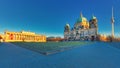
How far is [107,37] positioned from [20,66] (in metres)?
62.2

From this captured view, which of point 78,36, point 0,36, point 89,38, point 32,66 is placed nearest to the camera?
point 32,66

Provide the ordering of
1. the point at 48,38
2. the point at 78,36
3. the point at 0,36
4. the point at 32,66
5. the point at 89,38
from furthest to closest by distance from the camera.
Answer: the point at 78,36
the point at 89,38
the point at 48,38
the point at 0,36
the point at 32,66

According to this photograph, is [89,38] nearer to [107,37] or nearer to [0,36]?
[107,37]

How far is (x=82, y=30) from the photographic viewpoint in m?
66.4

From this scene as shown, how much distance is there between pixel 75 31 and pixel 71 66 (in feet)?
213

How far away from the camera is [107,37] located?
2454 inches

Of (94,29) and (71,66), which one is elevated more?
(94,29)

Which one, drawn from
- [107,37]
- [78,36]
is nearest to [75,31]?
[78,36]

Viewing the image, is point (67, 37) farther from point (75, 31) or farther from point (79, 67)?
point (79, 67)

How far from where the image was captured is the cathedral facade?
203 ft

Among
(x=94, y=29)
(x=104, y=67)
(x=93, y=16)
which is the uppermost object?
(x=93, y=16)

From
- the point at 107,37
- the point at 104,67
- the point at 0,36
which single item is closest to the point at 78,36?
the point at 107,37

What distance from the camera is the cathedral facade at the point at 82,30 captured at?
62.0 metres

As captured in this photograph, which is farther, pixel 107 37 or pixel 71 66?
pixel 107 37
